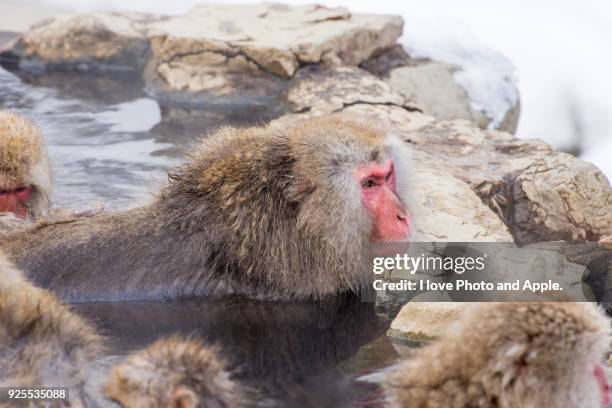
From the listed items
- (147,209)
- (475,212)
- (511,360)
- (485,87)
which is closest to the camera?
(511,360)

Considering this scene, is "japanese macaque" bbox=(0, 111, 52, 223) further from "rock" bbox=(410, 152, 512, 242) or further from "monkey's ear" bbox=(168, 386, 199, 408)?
"monkey's ear" bbox=(168, 386, 199, 408)

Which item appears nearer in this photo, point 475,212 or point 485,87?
point 475,212

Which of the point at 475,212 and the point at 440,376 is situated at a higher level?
the point at 440,376

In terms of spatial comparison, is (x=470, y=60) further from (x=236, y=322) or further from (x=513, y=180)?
(x=236, y=322)

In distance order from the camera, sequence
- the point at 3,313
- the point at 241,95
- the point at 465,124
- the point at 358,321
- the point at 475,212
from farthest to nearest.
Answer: the point at 241,95 → the point at 465,124 → the point at 475,212 → the point at 358,321 → the point at 3,313

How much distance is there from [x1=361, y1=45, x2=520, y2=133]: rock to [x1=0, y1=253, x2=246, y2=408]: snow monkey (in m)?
4.16

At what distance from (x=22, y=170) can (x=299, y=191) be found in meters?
1.02

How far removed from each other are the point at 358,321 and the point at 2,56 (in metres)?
4.94

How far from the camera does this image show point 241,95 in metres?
6.35

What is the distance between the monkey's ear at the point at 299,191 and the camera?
347cm

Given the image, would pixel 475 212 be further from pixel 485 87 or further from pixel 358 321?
pixel 485 87

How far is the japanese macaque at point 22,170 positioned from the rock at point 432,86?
Answer: 2.89m

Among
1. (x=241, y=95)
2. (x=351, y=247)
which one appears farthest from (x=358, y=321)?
(x=241, y=95)

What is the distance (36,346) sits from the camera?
241 cm
